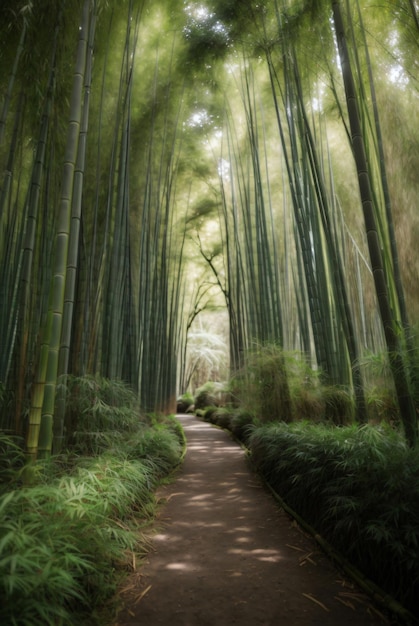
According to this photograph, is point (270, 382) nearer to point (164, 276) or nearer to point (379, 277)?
point (379, 277)

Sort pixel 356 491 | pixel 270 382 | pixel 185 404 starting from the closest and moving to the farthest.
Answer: pixel 356 491
pixel 270 382
pixel 185 404

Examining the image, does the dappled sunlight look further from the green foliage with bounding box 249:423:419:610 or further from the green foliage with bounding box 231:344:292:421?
the green foliage with bounding box 231:344:292:421

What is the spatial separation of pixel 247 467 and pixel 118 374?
64.1 inches

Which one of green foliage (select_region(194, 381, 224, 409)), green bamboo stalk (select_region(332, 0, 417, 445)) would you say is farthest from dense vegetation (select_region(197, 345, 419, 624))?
green foliage (select_region(194, 381, 224, 409))

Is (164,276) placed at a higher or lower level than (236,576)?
higher

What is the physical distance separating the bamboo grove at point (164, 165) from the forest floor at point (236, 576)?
81cm

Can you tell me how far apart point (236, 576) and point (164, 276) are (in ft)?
15.5

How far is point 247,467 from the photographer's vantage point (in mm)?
3914

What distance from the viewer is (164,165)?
5.86 meters

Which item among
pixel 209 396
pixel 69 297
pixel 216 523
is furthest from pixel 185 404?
pixel 69 297

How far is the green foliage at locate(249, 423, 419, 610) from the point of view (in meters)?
1.40

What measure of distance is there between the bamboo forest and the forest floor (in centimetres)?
13

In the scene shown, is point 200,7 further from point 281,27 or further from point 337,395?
point 337,395

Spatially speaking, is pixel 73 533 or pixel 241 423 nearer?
pixel 73 533
